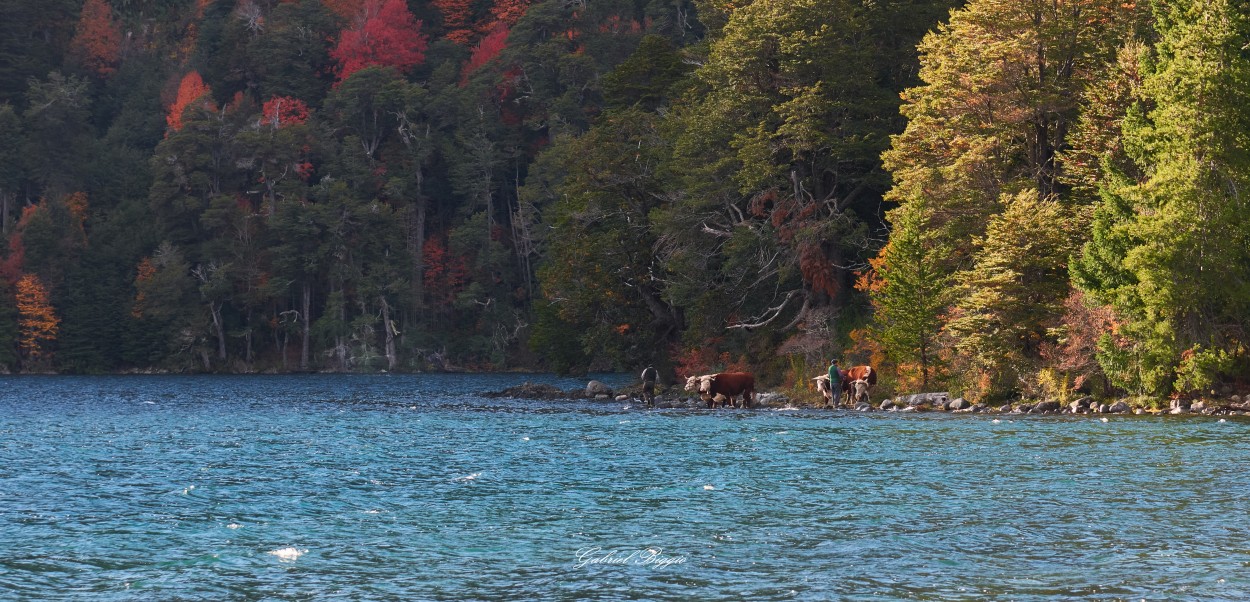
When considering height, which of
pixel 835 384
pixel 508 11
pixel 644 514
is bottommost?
pixel 644 514

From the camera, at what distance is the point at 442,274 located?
393ft

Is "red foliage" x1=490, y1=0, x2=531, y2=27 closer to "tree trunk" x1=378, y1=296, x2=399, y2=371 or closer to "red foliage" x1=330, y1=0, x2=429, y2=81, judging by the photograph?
"red foliage" x1=330, y1=0, x2=429, y2=81

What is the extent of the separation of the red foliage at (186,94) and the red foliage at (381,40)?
13700 millimetres

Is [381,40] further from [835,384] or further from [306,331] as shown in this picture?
[835,384]

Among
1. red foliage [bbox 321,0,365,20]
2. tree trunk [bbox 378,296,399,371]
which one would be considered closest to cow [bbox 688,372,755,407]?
tree trunk [bbox 378,296,399,371]

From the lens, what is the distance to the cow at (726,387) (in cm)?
4991

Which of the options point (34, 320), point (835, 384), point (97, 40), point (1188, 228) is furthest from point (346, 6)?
point (1188, 228)

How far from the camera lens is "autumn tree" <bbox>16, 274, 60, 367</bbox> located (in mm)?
107750

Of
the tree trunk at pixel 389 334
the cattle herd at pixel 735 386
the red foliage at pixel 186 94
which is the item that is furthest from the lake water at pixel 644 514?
the red foliage at pixel 186 94

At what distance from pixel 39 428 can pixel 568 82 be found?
7874 centimetres

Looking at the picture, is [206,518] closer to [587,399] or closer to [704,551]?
[704,551]

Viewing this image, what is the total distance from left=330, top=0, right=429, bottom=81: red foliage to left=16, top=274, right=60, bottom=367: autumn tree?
35352 mm

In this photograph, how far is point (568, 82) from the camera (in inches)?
4459

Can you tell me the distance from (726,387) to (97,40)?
109 metres
